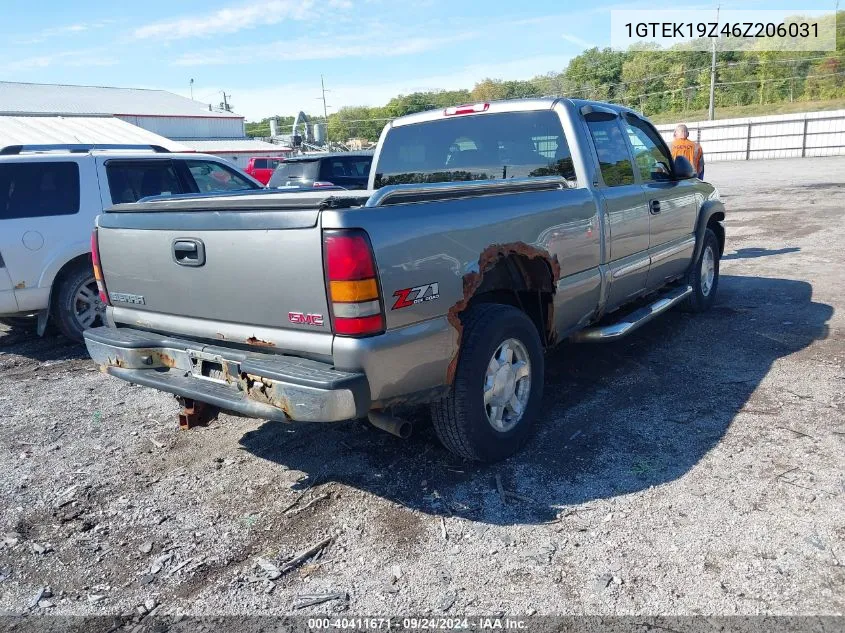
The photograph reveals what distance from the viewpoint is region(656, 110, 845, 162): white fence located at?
3216 centimetres

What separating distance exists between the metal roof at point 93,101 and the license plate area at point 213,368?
35971 millimetres

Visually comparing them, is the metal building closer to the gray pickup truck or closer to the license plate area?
the gray pickup truck

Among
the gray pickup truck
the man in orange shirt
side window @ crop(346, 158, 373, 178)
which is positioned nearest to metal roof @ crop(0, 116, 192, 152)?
side window @ crop(346, 158, 373, 178)

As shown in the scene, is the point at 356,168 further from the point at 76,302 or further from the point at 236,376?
the point at 236,376

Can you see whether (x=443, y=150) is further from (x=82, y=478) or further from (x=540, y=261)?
(x=82, y=478)

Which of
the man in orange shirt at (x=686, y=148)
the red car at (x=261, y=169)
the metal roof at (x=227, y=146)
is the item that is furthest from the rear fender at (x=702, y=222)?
the metal roof at (x=227, y=146)

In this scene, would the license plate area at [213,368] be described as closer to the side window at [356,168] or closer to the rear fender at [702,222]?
the rear fender at [702,222]

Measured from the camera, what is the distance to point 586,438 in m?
4.01

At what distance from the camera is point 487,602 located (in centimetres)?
266

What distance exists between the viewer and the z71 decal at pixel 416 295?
297cm

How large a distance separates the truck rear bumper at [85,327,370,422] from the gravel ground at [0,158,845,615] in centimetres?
65

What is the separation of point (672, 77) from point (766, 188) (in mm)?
41729

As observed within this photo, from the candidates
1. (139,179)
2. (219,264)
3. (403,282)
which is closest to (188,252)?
(219,264)

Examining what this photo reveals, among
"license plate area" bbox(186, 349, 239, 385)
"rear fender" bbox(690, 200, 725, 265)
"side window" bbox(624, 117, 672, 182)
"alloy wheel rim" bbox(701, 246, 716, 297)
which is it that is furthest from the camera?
"alloy wheel rim" bbox(701, 246, 716, 297)
